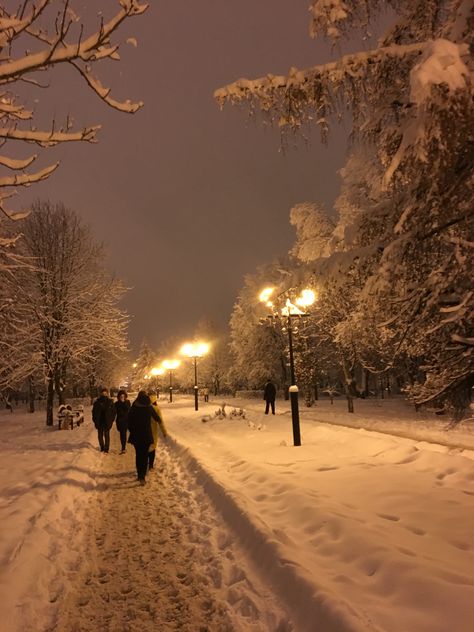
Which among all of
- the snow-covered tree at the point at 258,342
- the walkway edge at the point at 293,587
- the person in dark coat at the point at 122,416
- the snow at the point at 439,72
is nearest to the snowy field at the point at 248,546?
the walkway edge at the point at 293,587

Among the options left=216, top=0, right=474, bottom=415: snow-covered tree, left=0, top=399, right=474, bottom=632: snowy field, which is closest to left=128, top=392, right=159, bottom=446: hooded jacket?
left=0, top=399, right=474, bottom=632: snowy field

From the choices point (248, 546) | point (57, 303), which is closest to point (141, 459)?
point (248, 546)

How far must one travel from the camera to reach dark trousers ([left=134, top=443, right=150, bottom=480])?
8938 mm

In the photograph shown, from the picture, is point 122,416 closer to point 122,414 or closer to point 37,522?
point 122,414

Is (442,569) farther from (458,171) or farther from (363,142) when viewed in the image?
(363,142)

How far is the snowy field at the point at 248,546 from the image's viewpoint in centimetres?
349

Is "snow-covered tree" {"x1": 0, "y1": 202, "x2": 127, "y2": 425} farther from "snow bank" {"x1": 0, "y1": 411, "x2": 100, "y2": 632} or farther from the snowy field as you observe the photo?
the snowy field

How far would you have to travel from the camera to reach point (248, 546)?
16.3 feet

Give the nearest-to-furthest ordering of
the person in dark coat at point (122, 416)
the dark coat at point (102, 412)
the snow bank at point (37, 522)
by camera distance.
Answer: the snow bank at point (37, 522) → the dark coat at point (102, 412) → the person in dark coat at point (122, 416)

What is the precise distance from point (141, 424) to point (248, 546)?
491 centimetres

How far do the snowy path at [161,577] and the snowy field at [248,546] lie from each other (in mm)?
17

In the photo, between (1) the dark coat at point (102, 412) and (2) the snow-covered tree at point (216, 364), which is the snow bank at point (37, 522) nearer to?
(1) the dark coat at point (102, 412)

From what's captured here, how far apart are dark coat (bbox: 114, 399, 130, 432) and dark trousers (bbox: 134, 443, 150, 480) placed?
168 inches

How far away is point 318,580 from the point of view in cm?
369
